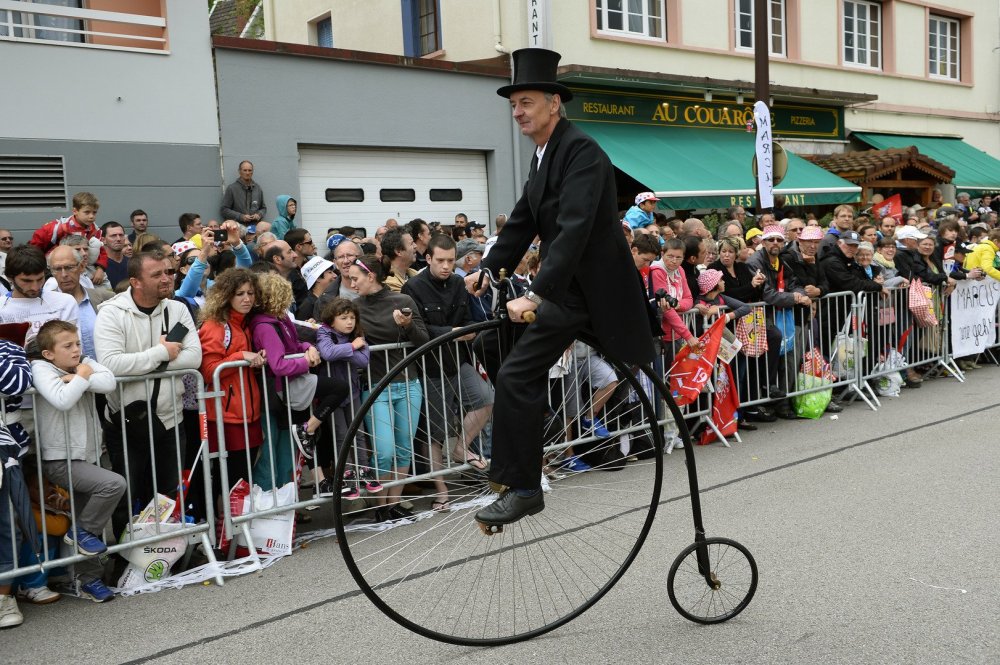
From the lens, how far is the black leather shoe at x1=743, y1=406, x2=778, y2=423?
9.09m

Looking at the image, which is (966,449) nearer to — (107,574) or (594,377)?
(594,377)

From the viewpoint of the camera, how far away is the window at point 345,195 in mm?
14089

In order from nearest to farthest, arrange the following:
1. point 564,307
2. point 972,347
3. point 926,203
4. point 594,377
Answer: point 564,307
point 594,377
point 972,347
point 926,203

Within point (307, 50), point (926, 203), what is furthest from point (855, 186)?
point (307, 50)

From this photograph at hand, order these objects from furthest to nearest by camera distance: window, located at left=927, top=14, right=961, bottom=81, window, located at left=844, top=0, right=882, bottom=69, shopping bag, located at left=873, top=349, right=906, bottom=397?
window, located at left=927, top=14, right=961, bottom=81 < window, located at left=844, top=0, right=882, bottom=69 < shopping bag, located at left=873, top=349, right=906, bottom=397

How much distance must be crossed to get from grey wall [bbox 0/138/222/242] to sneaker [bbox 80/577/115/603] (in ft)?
24.1

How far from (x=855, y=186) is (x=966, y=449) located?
14.0 meters

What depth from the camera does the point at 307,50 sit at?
44.1 feet

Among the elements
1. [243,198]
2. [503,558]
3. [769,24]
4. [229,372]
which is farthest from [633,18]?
[503,558]

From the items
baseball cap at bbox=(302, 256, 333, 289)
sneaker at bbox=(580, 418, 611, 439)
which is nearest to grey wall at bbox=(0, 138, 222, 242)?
baseball cap at bbox=(302, 256, 333, 289)

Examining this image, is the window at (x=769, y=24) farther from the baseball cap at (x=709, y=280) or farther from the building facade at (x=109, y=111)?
the baseball cap at (x=709, y=280)

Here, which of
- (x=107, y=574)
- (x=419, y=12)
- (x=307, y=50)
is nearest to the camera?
(x=107, y=574)

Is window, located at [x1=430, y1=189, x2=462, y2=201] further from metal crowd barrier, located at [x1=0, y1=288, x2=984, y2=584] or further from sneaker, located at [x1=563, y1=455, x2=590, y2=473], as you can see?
sneaker, located at [x1=563, y1=455, x2=590, y2=473]

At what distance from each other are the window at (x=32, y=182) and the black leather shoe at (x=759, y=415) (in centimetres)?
829
